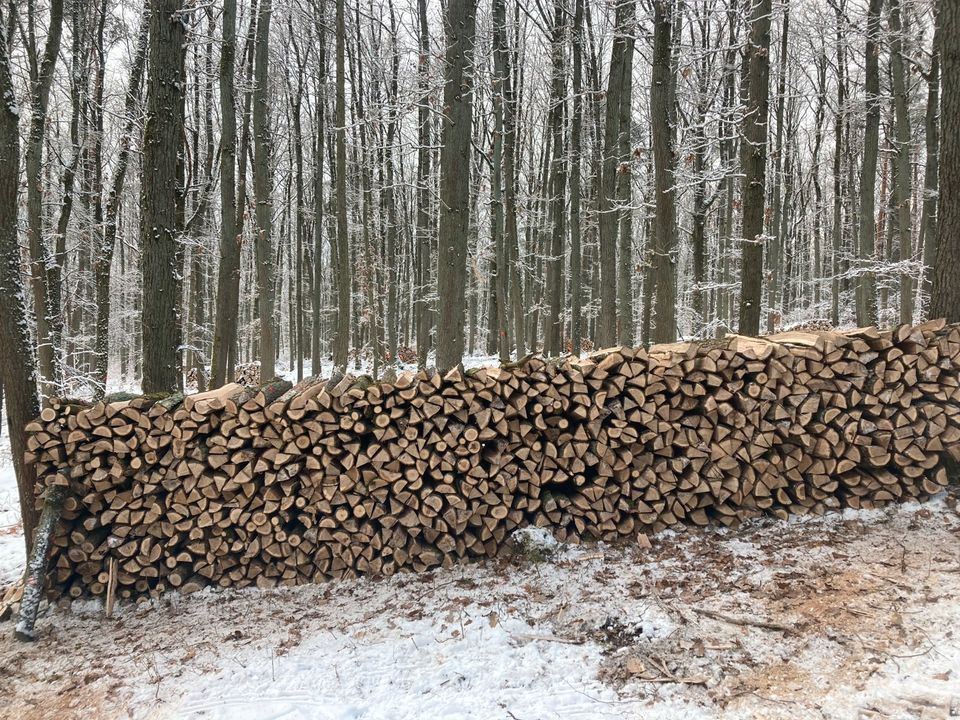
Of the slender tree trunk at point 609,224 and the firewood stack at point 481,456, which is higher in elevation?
the slender tree trunk at point 609,224

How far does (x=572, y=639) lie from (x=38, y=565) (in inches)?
156

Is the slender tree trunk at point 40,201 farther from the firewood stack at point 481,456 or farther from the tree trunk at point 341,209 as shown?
the firewood stack at point 481,456

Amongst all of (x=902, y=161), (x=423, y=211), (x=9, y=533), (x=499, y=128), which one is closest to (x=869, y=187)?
(x=902, y=161)

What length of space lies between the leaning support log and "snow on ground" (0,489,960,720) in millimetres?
154

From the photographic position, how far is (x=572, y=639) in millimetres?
3361

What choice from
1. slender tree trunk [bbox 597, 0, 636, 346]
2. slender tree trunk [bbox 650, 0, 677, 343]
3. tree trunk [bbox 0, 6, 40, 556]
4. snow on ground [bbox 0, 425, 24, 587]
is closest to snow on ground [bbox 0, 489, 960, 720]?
snow on ground [bbox 0, 425, 24, 587]

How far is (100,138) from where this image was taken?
1218 cm

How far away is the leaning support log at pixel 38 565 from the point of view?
12.3 feet

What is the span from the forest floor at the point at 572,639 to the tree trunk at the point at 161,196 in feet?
8.65

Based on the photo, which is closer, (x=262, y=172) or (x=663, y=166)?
(x=663, y=166)

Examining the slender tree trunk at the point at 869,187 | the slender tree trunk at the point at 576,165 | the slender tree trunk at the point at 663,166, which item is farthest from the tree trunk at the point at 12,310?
the slender tree trunk at the point at 869,187

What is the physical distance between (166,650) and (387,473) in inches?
73.7

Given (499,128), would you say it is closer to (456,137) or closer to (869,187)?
(456,137)

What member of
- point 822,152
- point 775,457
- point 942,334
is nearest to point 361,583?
point 775,457
